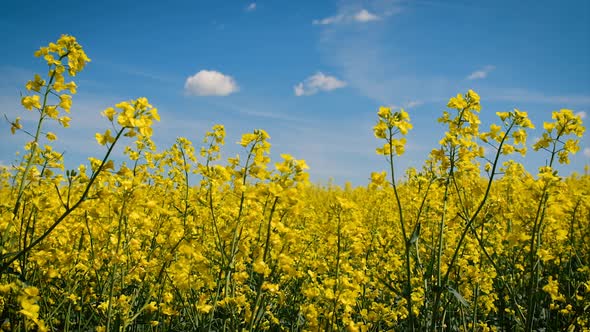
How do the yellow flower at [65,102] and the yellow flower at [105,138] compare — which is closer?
the yellow flower at [105,138]

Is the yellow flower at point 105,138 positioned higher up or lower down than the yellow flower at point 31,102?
lower down

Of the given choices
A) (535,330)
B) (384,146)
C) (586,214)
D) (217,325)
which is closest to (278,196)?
(384,146)

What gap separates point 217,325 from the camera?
184 inches

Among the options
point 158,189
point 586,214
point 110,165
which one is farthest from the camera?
point 586,214

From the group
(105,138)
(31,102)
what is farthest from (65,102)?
(105,138)

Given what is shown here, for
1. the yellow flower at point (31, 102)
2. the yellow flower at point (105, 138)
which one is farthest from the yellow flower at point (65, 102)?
the yellow flower at point (105, 138)

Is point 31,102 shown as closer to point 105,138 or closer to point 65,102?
point 65,102

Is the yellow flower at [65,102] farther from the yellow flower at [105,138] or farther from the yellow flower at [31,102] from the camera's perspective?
the yellow flower at [105,138]

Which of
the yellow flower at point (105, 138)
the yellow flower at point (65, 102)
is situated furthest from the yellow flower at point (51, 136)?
the yellow flower at point (105, 138)

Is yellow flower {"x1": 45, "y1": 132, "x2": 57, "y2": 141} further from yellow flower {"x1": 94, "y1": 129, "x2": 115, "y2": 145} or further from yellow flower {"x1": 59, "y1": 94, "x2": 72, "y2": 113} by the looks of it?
yellow flower {"x1": 94, "y1": 129, "x2": 115, "y2": 145}

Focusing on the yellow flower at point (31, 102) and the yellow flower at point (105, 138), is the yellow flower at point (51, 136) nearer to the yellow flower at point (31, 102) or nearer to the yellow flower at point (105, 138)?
the yellow flower at point (31, 102)

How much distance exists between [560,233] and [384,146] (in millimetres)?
1566

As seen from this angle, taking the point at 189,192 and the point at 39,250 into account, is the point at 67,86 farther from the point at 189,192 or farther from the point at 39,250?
the point at 189,192

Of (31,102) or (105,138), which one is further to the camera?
(31,102)
